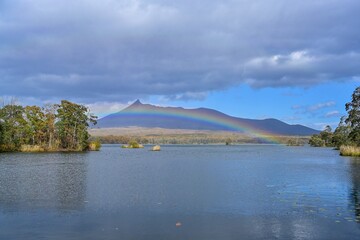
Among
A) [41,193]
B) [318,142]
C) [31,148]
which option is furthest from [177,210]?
[318,142]

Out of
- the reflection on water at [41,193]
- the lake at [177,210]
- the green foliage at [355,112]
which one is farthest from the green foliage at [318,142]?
the reflection on water at [41,193]

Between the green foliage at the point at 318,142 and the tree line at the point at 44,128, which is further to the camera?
the green foliage at the point at 318,142

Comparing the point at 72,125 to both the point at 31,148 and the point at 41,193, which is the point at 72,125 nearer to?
the point at 31,148

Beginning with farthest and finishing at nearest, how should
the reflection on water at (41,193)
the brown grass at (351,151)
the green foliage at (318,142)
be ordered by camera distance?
the green foliage at (318,142), the brown grass at (351,151), the reflection on water at (41,193)

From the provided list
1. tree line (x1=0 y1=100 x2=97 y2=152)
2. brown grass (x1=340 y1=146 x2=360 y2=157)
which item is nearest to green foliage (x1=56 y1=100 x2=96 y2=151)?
tree line (x1=0 y1=100 x2=97 y2=152)

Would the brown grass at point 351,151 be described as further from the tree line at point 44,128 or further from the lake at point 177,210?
the tree line at point 44,128

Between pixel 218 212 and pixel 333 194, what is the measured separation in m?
10.1

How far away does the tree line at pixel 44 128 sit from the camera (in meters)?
87.6

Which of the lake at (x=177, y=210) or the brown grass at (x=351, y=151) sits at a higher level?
the brown grass at (x=351, y=151)

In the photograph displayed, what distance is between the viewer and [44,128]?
94062 mm

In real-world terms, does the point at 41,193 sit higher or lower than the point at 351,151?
lower

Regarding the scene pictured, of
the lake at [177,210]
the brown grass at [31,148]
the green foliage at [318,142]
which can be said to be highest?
the green foliage at [318,142]

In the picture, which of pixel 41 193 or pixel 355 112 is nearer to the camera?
pixel 41 193

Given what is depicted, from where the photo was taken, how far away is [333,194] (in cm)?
2388
